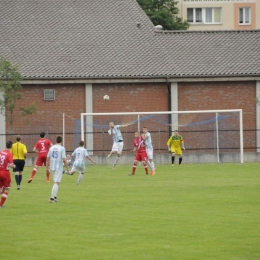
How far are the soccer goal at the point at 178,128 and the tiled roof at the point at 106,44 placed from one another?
383cm

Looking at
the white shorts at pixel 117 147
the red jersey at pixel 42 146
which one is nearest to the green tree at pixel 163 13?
the white shorts at pixel 117 147

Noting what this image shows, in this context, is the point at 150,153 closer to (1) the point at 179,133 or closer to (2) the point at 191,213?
(1) the point at 179,133

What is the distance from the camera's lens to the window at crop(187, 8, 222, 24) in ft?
279

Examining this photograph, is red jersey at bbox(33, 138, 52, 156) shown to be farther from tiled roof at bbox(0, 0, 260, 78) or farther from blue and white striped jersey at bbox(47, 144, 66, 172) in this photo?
tiled roof at bbox(0, 0, 260, 78)

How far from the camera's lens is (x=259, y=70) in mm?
49875

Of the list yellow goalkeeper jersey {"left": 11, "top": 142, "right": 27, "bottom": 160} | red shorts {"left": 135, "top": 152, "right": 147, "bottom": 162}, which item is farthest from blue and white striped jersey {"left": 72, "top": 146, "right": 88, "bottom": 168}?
red shorts {"left": 135, "top": 152, "right": 147, "bottom": 162}

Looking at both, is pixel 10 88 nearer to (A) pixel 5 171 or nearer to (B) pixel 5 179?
(A) pixel 5 171

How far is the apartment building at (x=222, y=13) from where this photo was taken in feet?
278

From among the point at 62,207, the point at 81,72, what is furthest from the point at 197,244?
the point at 81,72

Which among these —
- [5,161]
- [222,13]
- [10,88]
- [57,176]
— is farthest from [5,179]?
[222,13]

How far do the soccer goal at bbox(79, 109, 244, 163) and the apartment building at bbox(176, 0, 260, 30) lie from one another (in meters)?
39.5

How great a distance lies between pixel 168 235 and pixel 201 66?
112 ft

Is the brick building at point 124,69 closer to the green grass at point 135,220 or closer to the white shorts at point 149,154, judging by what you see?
the white shorts at point 149,154

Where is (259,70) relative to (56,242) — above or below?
above
